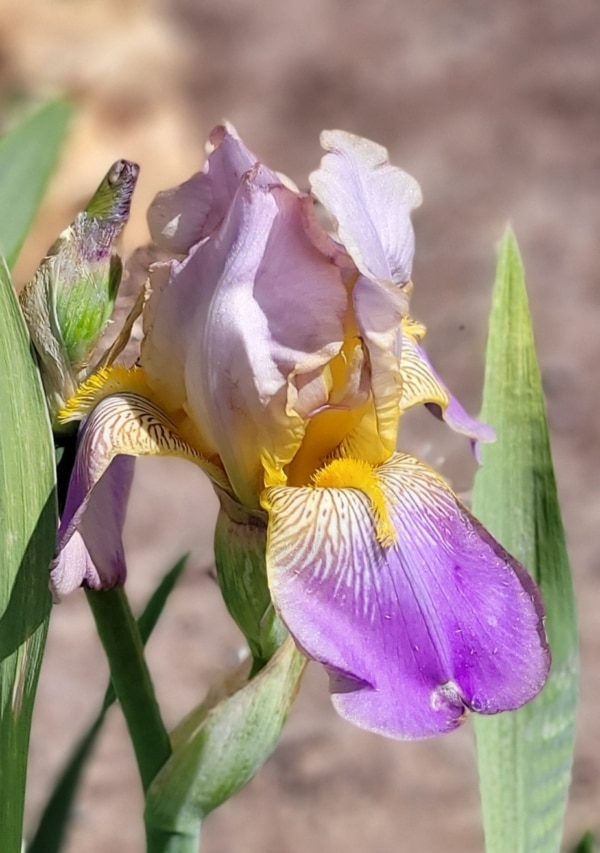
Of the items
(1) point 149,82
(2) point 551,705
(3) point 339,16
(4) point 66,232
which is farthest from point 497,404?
(3) point 339,16

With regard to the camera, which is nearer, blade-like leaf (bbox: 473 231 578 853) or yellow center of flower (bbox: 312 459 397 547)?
yellow center of flower (bbox: 312 459 397 547)

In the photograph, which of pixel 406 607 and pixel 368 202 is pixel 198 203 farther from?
pixel 406 607

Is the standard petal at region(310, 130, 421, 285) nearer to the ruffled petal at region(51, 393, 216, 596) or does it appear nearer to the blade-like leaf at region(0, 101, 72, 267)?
the ruffled petal at region(51, 393, 216, 596)

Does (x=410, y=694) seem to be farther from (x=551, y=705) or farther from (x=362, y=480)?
(x=551, y=705)

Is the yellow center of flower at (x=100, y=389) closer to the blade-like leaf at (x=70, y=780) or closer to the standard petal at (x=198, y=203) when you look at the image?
the standard petal at (x=198, y=203)

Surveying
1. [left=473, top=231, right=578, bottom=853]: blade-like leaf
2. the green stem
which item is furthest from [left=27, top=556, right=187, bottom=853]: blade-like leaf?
[left=473, top=231, right=578, bottom=853]: blade-like leaf

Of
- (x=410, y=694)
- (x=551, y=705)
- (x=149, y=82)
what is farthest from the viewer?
(x=149, y=82)

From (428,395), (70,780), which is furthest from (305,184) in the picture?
(428,395)

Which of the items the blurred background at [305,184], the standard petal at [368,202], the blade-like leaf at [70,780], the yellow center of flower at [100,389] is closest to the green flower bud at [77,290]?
the yellow center of flower at [100,389]
